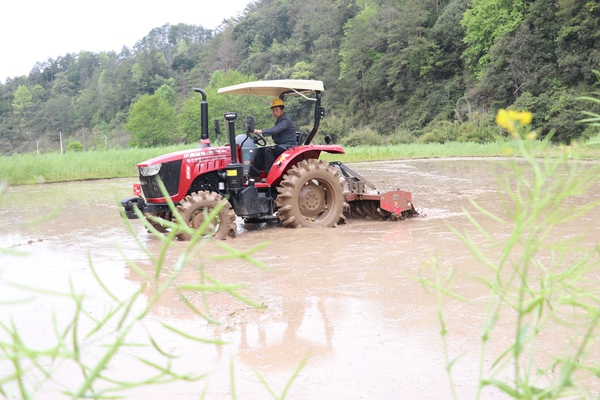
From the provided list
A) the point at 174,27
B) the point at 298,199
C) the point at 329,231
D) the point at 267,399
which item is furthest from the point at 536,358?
the point at 174,27

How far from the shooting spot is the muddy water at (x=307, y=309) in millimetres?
3402

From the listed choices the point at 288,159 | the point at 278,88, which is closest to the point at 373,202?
the point at 288,159

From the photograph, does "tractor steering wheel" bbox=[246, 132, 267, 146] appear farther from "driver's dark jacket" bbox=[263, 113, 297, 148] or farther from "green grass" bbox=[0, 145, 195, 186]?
"green grass" bbox=[0, 145, 195, 186]

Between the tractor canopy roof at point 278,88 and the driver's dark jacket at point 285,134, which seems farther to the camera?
the driver's dark jacket at point 285,134

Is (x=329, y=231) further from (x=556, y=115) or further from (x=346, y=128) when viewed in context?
(x=346, y=128)

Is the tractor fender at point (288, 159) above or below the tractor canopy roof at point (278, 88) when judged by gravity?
below

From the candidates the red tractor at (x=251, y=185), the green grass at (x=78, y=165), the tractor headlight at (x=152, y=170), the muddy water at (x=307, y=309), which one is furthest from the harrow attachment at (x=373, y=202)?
the green grass at (x=78, y=165)

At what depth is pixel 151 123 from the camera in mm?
64562

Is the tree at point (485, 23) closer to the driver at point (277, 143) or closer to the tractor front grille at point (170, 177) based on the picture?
the driver at point (277, 143)

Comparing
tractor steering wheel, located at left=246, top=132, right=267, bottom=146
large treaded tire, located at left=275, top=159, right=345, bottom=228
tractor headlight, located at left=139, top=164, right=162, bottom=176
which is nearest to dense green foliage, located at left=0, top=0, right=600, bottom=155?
tractor headlight, located at left=139, top=164, right=162, bottom=176

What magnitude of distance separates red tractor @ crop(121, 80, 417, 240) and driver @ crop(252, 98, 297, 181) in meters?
0.11

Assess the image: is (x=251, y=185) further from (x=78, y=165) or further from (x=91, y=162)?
(x=91, y=162)

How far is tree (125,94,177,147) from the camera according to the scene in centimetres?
6456

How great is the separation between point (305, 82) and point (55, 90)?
114 metres
